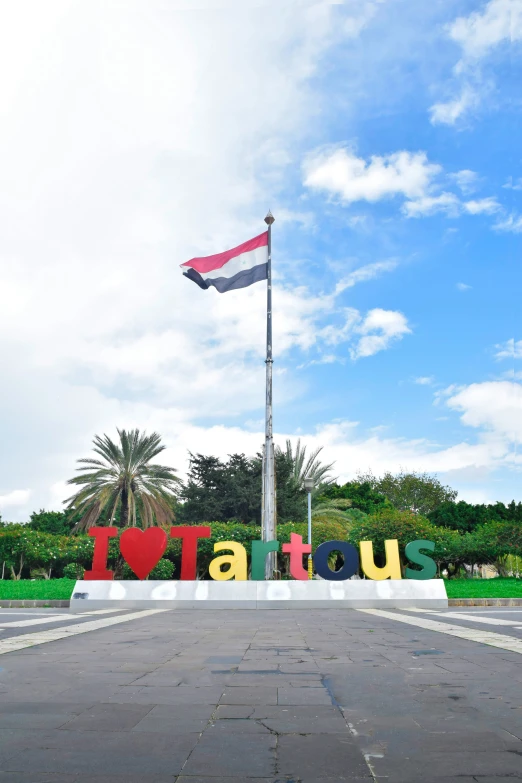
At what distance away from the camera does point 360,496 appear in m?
58.4

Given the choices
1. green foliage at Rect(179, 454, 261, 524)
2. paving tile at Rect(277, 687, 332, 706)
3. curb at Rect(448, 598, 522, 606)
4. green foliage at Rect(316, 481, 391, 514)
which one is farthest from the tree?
paving tile at Rect(277, 687, 332, 706)

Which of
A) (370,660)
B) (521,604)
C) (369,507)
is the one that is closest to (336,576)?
(521,604)

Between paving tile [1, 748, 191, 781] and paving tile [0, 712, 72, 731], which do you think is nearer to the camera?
paving tile [1, 748, 191, 781]

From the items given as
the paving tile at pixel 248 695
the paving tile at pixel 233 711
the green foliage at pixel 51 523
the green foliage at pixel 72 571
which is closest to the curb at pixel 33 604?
the green foliage at pixel 72 571

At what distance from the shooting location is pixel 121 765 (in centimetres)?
329

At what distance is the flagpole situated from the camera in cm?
2141

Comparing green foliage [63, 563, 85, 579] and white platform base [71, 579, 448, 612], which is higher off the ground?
green foliage [63, 563, 85, 579]

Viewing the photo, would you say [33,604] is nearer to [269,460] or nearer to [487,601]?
[269,460]

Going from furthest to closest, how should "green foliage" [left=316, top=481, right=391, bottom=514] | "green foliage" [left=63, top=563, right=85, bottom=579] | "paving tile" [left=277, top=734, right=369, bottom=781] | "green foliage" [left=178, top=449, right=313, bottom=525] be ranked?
"green foliage" [left=316, top=481, right=391, bottom=514] < "green foliage" [left=178, top=449, right=313, bottom=525] < "green foliage" [left=63, top=563, right=85, bottom=579] < "paving tile" [left=277, top=734, right=369, bottom=781]

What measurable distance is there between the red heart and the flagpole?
3.54 meters

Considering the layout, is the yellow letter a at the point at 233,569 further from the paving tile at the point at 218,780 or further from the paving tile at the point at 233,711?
the paving tile at the point at 218,780

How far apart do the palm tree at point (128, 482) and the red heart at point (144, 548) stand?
44.4ft

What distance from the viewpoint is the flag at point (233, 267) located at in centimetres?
2389

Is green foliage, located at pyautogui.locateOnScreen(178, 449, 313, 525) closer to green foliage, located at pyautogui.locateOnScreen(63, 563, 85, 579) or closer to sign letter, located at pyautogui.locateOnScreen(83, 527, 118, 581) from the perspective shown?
green foliage, located at pyautogui.locateOnScreen(63, 563, 85, 579)
